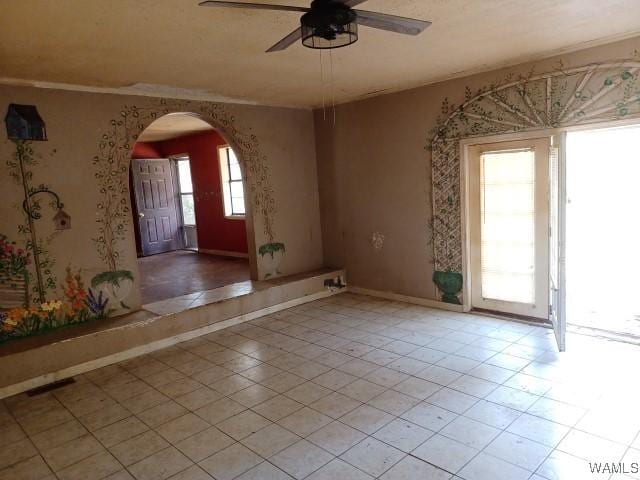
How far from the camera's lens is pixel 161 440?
2.75 meters

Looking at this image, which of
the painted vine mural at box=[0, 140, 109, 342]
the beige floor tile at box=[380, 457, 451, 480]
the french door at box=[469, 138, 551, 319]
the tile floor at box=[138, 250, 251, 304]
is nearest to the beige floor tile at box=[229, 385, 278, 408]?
the beige floor tile at box=[380, 457, 451, 480]

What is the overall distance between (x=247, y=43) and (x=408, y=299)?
11.4 ft

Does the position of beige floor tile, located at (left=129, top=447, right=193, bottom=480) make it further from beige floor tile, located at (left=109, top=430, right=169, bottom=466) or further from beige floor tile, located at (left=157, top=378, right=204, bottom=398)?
beige floor tile, located at (left=157, top=378, right=204, bottom=398)

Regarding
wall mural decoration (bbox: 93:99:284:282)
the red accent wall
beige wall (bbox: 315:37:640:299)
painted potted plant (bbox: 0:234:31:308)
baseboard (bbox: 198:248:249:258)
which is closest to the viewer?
painted potted plant (bbox: 0:234:31:308)

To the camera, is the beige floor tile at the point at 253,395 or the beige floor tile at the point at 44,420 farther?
the beige floor tile at the point at 253,395

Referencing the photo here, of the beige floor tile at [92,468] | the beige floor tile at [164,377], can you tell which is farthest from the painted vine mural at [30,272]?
the beige floor tile at [92,468]

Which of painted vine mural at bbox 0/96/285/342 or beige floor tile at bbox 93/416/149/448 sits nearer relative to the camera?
beige floor tile at bbox 93/416/149/448

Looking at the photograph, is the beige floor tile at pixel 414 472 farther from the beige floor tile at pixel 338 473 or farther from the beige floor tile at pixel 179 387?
the beige floor tile at pixel 179 387

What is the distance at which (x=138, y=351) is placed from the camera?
13.8 feet

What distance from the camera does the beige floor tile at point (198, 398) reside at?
10.4ft

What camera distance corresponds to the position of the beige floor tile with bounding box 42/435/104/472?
259cm

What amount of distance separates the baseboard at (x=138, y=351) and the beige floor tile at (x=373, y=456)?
2.53 meters

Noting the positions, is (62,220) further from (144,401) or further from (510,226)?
(510,226)

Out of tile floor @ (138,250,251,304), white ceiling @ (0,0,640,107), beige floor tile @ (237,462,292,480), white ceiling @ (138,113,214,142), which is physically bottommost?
beige floor tile @ (237,462,292,480)
